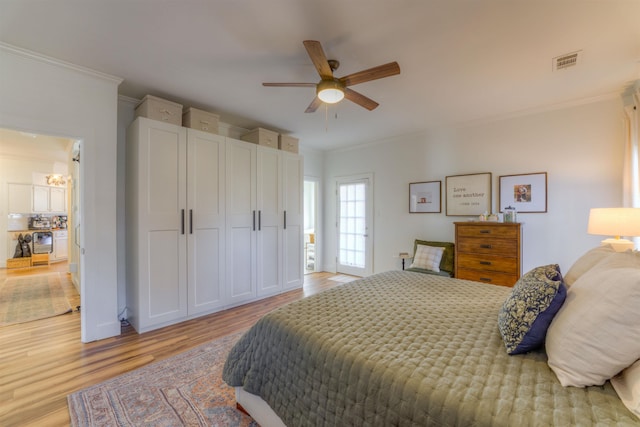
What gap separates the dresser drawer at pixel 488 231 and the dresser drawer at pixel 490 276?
44 cm

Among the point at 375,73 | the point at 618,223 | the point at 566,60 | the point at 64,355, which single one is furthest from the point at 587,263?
the point at 64,355

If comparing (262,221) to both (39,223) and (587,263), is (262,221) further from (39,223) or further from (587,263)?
(39,223)

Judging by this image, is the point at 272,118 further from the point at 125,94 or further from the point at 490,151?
the point at 490,151

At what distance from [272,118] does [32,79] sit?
2341 millimetres

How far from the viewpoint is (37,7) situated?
5.87 feet

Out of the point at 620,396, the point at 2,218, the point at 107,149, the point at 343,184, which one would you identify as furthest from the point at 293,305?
the point at 2,218

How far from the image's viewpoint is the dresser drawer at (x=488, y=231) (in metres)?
3.17

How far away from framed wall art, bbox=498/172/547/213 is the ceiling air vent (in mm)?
1373

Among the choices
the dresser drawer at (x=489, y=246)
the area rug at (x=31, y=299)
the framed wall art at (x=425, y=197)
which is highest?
the framed wall art at (x=425, y=197)

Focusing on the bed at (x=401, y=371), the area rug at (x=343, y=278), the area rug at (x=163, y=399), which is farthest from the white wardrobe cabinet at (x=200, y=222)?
the bed at (x=401, y=371)

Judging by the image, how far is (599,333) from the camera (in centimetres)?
92

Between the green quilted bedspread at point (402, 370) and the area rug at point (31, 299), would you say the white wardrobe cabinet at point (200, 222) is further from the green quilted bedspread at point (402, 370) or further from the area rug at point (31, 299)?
the green quilted bedspread at point (402, 370)

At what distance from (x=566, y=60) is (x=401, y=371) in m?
2.93

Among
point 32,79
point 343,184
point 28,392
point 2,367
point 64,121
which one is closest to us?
point 28,392
